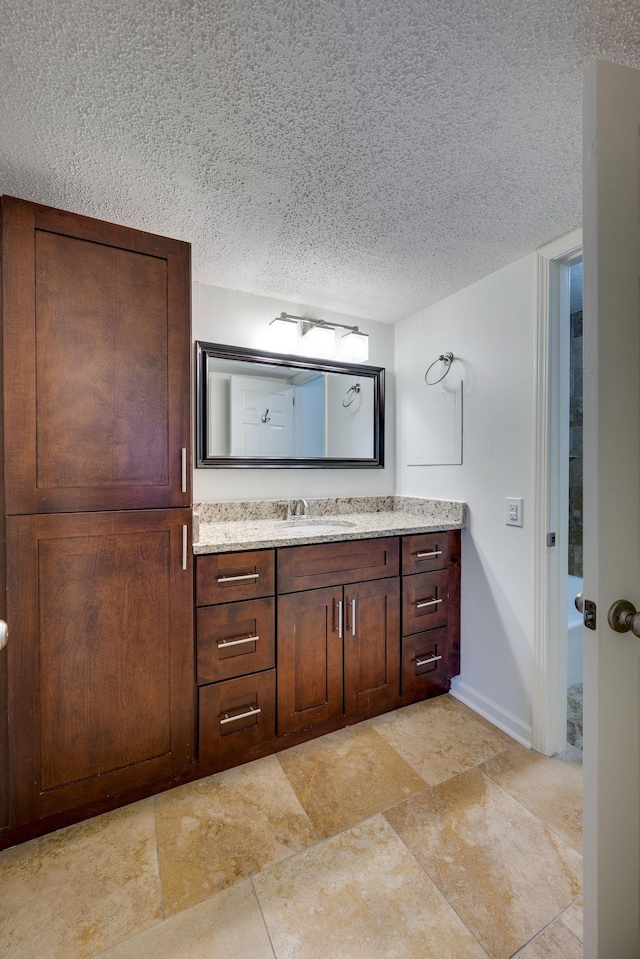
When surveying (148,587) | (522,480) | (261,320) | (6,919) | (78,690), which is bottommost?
(6,919)

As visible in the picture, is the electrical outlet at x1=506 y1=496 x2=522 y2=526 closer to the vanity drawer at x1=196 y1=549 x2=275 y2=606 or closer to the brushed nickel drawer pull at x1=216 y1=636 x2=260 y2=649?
the vanity drawer at x1=196 y1=549 x2=275 y2=606

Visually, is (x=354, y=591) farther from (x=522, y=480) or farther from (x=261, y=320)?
(x=261, y=320)

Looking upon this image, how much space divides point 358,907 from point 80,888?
0.81m

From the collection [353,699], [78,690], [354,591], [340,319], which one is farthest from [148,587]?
[340,319]

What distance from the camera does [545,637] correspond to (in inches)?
72.2

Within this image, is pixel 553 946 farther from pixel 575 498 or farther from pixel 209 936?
pixel 575 498

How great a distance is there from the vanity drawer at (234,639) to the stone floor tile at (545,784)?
1010mm

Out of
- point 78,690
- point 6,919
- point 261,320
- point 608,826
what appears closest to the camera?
point 608,826

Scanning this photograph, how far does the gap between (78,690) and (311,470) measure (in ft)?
4.99

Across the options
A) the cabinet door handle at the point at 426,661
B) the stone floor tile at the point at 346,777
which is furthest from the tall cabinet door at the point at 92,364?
the cabinet door handle at the point at 426,661

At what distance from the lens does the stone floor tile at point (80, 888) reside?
111cm

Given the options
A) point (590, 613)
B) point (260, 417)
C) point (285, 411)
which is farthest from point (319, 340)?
point (590, 613)

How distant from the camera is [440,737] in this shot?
1.92 meters

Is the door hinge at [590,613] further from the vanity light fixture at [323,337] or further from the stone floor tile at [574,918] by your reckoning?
the vanity light fixture at [323,337]
